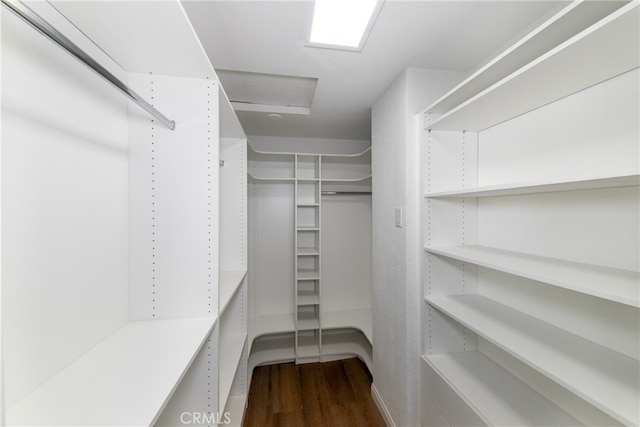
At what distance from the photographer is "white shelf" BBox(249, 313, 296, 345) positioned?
8.26 feet

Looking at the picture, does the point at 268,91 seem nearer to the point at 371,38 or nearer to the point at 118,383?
the point at 371,38

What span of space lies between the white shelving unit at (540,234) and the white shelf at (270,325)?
148cm

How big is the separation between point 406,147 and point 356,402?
6.78 ft

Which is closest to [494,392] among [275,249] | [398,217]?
[398,217]

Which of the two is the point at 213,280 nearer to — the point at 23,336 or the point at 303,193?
the point at 23,336

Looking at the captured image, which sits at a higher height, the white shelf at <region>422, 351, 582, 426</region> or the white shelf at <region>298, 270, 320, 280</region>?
the white shelf at <region>298, 270, 320, 280</region>

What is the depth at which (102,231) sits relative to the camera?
35.4 inches

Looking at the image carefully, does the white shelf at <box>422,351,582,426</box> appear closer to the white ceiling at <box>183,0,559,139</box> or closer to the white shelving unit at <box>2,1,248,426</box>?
the white shelving unit at <box>2,1,248,426</box>

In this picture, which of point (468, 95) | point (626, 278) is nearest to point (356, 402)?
point (626, 278)

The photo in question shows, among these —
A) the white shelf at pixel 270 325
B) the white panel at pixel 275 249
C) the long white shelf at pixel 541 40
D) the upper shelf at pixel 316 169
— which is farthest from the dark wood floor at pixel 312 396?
the long white shelf at pixel 541 40

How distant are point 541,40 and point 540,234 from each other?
799 millimetres

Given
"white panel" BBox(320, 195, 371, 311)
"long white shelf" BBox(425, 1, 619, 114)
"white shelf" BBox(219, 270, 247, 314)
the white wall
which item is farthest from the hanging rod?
"white panel" BBox(320, 195, 371, 311)

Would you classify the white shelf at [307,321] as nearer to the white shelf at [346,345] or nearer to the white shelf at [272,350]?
the white shelf at [272,350]

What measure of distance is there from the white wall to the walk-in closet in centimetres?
1
